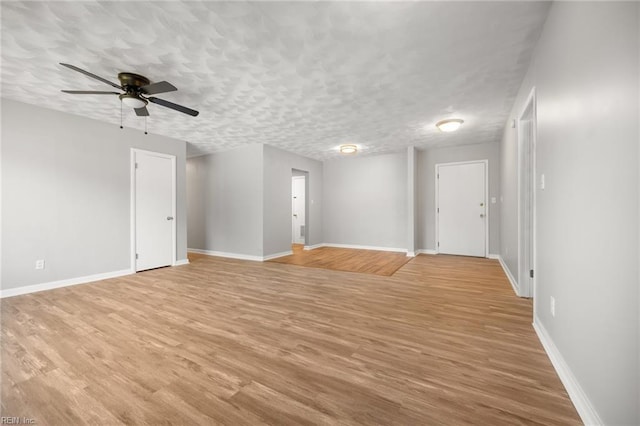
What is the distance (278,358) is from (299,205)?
640 centimetres

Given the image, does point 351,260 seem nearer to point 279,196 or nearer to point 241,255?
point 279,196

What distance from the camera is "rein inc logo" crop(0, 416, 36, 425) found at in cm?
134

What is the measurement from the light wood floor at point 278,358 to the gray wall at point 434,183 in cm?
271

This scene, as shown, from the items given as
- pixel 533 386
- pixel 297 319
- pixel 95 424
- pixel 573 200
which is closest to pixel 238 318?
pixel 297 319

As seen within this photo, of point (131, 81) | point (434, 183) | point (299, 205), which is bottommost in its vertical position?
point (299, 205)

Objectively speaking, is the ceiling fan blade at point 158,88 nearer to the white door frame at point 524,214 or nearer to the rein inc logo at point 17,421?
the rein inc logo at point 17,421

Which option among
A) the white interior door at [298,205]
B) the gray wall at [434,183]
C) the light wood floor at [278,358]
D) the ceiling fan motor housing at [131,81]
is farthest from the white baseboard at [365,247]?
the ceiling fan motor housing at [131,81]

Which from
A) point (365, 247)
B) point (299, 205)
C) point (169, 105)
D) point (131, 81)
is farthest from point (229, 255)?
point (131, 81)

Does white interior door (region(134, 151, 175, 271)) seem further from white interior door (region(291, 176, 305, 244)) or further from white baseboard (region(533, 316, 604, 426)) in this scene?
white baseboard (region(533, 316, 604, 426))

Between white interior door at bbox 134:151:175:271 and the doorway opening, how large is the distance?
3.47 meters

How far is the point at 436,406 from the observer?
1.43 metres

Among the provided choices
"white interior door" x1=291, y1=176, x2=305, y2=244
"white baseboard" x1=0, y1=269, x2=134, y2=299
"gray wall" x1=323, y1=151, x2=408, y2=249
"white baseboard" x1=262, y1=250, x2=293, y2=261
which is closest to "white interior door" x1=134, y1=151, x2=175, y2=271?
"white baseboard" x1=0, y1=269, x2=134, y2=299

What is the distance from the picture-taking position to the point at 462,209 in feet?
20.1

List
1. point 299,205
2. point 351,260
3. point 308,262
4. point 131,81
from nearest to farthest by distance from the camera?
point 131,81
point 308,262
point 351,260
point 299,205
